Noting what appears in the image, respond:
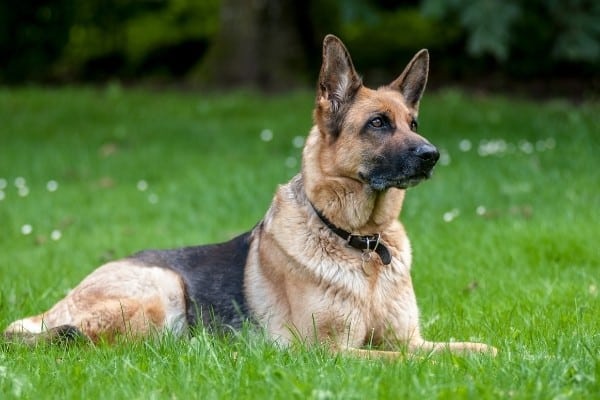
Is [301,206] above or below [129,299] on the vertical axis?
above

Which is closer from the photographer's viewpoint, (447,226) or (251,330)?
(251,330)

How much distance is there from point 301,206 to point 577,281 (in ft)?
7.27

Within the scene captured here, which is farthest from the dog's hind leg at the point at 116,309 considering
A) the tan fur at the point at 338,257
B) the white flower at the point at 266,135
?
the white flower at the point at 266,135

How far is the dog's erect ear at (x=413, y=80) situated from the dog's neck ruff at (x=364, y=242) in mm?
903

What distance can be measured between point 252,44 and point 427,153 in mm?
12172

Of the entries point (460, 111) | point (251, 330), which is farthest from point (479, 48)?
point (251, 330)

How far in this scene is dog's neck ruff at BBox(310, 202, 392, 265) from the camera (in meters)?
5.44

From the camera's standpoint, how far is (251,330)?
5.50 metres

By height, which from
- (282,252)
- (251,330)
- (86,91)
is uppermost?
(282,252)

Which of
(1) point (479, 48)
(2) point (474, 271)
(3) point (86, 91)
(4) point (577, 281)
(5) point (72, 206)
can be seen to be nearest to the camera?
(4) point (577, 281)

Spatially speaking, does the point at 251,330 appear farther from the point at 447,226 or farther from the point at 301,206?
the point at 447,226

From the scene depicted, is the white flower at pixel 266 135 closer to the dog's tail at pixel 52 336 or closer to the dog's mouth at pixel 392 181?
the dog's mouth at pixel 392 181

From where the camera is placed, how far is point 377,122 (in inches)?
214

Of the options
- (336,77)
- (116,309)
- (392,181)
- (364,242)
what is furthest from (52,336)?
(336,77)
